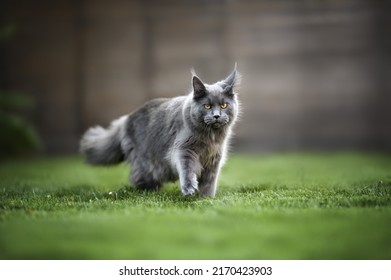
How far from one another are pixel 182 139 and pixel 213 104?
1.05 feet

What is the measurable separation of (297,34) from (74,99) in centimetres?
327

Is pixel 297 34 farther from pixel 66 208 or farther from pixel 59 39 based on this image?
pixel 66 208

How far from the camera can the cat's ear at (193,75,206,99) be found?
3.49m

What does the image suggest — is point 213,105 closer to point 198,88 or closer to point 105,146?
point 198,88

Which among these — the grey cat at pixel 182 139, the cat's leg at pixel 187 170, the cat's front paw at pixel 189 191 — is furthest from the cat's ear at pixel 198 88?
the cat's front paw at pixel 189 191

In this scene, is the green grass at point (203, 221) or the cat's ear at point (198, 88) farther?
the cat's ear at point (198, 88)

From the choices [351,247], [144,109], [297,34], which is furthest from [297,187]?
[297,34]

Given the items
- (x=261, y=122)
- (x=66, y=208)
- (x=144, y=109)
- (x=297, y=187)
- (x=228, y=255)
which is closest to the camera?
(x=228, y=255)

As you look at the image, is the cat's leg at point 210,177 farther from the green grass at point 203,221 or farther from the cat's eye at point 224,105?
the cat's eye at point 224,105

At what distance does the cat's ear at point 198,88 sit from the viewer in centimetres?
349

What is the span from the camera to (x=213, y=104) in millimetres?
3488

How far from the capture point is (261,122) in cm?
766

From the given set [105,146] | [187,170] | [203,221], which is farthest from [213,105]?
[105,146]

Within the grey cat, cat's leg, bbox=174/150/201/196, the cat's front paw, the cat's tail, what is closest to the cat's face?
the grey cat
